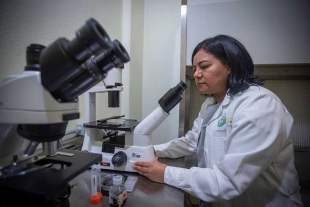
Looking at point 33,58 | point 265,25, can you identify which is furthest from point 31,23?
point 265,25

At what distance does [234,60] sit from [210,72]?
137mm

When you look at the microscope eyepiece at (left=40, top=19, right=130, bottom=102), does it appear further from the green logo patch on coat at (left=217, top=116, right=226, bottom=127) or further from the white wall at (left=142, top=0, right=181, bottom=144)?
the white wall at (left=142, top=0, right=181, bottom=144)

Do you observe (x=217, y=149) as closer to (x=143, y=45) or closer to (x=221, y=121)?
(x=221, y=121)

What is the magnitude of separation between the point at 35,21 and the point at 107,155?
764 mm

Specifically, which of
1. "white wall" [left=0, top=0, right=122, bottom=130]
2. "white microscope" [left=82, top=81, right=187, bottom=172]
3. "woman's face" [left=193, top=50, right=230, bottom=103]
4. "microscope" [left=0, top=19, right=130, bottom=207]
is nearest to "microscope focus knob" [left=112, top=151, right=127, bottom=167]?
"white microscope" [left=82, top=81, right=187, bottom=172]

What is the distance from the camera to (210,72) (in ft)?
2.66

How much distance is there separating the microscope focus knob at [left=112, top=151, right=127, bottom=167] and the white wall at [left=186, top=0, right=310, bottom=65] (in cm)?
110

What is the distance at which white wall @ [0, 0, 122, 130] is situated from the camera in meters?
0.62

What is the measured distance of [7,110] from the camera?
0.33 m

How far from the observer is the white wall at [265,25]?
1043 mm

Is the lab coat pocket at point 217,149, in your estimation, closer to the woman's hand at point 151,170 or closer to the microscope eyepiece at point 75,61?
the woman's hand at point 151,170

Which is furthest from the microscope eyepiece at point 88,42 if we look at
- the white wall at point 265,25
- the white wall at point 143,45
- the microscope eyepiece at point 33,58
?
the white wall at point 265,25

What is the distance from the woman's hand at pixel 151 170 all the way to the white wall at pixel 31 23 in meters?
0.56

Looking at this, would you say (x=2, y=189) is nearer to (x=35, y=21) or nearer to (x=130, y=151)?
(x=130, y=151)
